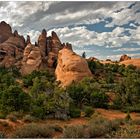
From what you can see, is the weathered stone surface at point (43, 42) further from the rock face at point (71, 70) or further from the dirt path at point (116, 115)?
the dirt path at point (116, 115)

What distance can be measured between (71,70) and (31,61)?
1060cm

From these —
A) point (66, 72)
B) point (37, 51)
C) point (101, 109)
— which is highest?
point (37, 51)

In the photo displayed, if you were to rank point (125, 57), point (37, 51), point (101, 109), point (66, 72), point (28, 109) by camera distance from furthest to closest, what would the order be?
point (125, 57) < point (37, 51) < point (66, 72) < point (101, 109) < point (28, 109)

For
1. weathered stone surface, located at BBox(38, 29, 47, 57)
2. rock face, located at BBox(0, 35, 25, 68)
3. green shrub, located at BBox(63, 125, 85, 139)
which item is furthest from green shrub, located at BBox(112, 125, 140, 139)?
weathered stone surface, located at BBox(38, 29, 47, 57)

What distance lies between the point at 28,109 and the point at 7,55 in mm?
34438

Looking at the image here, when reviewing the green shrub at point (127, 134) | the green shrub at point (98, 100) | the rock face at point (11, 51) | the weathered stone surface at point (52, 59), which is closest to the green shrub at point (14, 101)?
the green shrub at point (98, 100)

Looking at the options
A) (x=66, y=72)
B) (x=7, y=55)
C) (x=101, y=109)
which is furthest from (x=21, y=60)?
(x=101, y=109)

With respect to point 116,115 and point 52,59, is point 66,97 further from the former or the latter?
point 52,59

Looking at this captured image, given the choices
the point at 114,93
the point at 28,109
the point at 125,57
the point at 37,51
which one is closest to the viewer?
the point at 28,109

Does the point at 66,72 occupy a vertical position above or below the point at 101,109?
above

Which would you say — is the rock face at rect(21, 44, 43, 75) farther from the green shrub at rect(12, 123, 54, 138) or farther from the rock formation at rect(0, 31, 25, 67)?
the green shrub at rect(12, 123, 54, 138)

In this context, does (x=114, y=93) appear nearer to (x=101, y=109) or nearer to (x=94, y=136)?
(x=101, y=109)

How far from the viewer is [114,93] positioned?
36125mm

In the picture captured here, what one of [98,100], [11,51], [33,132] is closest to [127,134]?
[33,132]
